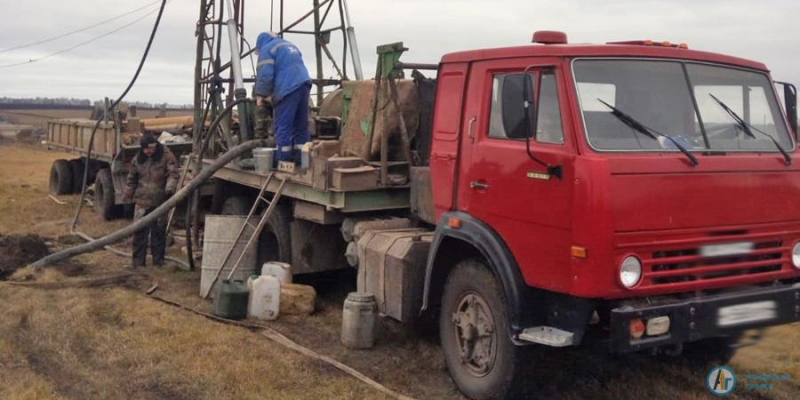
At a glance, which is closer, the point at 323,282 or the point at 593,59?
the point at 593,59

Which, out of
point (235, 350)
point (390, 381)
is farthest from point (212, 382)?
point (390, 381)

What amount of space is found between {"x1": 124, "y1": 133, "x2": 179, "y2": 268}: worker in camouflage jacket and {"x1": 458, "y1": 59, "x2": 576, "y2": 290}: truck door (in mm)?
5851

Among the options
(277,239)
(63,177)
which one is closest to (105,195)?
(63,177)

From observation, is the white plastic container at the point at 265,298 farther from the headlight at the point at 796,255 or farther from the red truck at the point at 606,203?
the headlight at the point at 796,255

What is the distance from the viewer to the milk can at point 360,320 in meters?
6.89

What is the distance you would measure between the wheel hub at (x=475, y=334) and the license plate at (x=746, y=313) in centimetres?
142

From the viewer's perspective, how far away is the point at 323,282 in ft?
31.1

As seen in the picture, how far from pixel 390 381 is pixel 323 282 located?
3413 mm

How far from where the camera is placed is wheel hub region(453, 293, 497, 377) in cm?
554

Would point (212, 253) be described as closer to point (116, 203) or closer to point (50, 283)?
point (50, 283)

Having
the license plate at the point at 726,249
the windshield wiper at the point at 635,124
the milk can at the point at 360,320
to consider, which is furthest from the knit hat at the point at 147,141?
the license plate at the point at 726,249

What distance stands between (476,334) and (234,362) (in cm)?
196

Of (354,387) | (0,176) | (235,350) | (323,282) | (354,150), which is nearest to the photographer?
(354,387)

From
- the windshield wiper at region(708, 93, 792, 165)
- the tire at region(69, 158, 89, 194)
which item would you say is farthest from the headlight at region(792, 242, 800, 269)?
the tire at region(69, 158, 89, 194)
